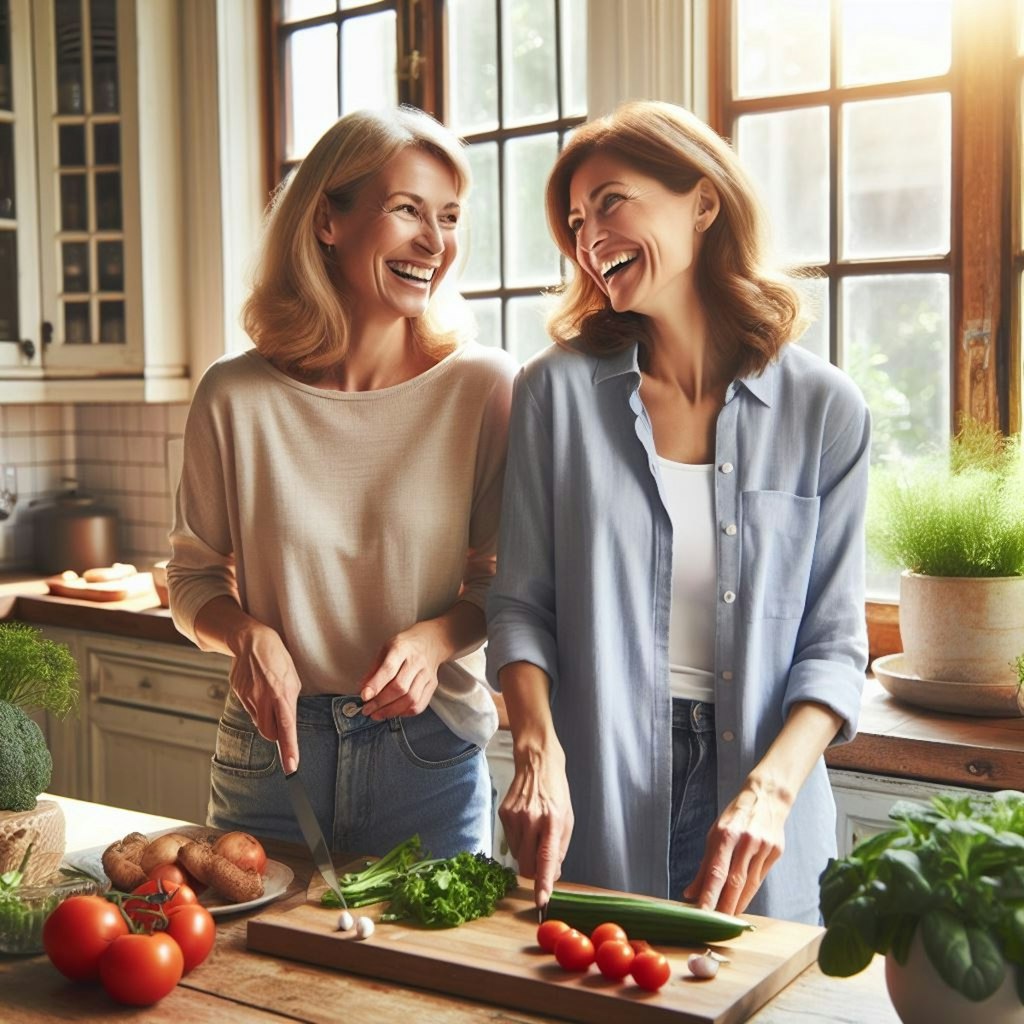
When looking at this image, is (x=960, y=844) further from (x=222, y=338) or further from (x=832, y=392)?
(x=222, y=338)

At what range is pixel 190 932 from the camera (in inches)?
53.4

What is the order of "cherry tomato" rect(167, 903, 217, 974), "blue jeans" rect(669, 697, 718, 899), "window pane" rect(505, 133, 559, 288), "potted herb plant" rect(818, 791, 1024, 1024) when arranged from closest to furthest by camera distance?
"potted herb plant" rect(818, 791, 1024, 1024), "cherry tomato" rect(167, 903, 217, 974), "blue jeans" rect(669, 697, 718, 899), "window pane" rect(505, 133, 559, 288)

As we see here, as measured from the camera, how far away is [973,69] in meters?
2.71

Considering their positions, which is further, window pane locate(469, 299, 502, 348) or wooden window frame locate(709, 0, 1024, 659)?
window pane locate(469, 299, 502, 348)

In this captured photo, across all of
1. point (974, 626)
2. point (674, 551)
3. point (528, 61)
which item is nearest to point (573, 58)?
point (528, 61)

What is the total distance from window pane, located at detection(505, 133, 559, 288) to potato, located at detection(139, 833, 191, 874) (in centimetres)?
213

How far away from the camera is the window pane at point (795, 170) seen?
116 inches

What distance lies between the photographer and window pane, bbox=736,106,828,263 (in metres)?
2.94

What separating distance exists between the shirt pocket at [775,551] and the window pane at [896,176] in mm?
1299

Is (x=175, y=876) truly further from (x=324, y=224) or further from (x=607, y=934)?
(x=324, y=224)

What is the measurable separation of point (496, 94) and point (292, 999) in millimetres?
2653

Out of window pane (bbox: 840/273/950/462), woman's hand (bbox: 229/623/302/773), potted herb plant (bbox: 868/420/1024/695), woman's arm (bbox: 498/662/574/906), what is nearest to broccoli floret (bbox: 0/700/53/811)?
woman's hand (bbox: 229/623/302/773)

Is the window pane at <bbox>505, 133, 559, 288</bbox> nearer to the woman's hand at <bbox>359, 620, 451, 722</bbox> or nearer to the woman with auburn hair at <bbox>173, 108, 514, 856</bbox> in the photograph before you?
the woman with auburn hair at <bbox>173, 108, 514, 856</bbox>

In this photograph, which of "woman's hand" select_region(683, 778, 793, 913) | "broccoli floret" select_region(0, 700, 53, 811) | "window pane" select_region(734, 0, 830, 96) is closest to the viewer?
"woman's hand" select_region(683, 778, 793, 913)
